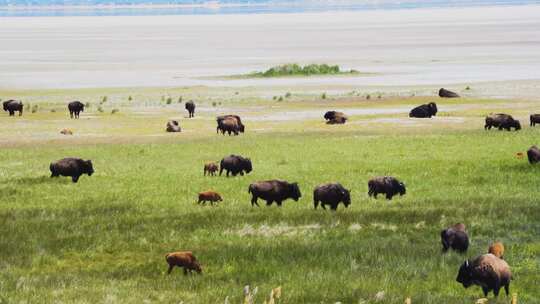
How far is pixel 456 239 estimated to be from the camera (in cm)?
A: 2003

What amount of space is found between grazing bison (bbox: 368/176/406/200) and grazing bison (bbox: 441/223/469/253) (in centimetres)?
868

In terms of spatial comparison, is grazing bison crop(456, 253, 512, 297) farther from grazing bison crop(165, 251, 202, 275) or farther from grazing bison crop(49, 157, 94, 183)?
grazing bison crop(49, 157, 94, 183)

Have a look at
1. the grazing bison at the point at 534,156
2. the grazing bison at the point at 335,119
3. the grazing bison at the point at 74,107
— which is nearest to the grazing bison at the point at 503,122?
the grazing bison at the point at 335,119

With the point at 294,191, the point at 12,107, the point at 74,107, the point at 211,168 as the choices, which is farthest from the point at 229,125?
the point at 294,191

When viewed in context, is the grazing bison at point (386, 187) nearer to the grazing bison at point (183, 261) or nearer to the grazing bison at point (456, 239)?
the grazing bison at point (456, 239)

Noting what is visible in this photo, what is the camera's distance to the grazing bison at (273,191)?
2762 cm

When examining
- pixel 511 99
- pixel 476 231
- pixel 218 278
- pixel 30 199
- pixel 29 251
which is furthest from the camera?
pixel 511 99

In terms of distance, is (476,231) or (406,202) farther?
(406,202)

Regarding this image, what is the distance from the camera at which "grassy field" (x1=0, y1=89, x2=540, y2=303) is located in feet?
57.4

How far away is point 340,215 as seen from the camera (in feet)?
84.5

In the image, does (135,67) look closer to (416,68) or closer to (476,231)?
(416,68)

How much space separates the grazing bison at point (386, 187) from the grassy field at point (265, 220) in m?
0.43

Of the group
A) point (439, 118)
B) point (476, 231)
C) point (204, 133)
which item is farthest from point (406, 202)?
point (439, 118)

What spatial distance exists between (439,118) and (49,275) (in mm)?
47344
